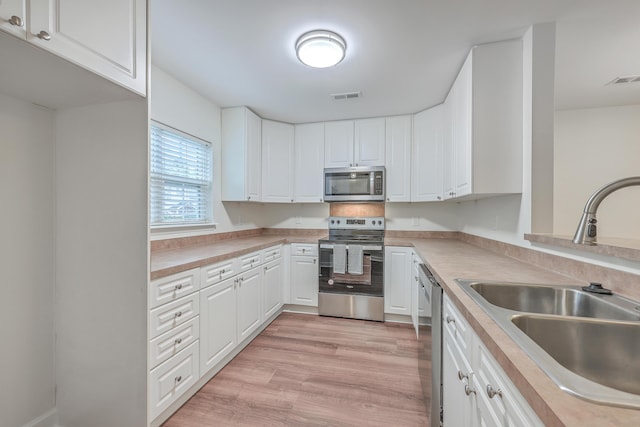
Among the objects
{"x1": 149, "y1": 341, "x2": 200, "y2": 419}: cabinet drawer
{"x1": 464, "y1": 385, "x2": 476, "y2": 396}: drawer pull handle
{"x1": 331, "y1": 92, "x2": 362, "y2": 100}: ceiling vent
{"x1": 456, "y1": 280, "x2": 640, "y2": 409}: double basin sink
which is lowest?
{"x1": 149, "y1": 341, "x2": 200, "y2": 419}: cabinet drawer

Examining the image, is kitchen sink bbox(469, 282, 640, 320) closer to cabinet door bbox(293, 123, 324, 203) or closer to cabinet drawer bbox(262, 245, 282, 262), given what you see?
cabinet drawer bbox(262, 245, 282, 262)

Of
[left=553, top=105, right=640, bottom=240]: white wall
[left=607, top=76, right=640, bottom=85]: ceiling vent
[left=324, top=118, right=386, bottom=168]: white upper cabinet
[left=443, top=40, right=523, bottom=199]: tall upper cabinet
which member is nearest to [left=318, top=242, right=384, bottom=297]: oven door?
[left=324, top=118, right=386, bottom=168]: white upper cabinet

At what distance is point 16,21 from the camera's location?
0.85 meters

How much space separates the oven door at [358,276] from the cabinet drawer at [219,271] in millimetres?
1132

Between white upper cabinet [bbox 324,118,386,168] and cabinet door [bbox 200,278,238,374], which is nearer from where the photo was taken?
cabinet door [bbox 200,278,238,374]

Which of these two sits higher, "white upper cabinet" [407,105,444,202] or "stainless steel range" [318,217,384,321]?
"white upper cabinet" [407,105,444,202]

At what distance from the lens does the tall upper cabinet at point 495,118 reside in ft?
6.11

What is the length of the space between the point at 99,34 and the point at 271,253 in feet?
7.35

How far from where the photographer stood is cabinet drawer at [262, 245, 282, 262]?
2.83 metres

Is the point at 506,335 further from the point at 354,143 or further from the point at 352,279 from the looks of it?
the point at 354,143

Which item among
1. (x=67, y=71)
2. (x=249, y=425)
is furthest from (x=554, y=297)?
(x=67, y=71)

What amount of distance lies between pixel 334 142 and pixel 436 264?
219 centimetres

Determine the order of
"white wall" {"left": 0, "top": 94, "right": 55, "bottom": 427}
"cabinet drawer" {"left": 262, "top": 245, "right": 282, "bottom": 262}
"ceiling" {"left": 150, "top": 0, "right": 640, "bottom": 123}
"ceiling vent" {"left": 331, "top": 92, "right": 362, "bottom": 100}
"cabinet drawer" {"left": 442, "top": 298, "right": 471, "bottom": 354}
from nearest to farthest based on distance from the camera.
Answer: "cabinet drawer" {"left": 442, "top": 298, "right": 471, "bottom": 354} < "white wall" {"left": 0, "top": 94, "right": 55, "bottom": 427} < "ceiling" {"left": 150, "top": 0, "right": 640, "bottom": 123} < "ceiling vent" {"left": 331, "top": 92, "right": 362, "bottom": 100} < "cabinet drawer" {"left": 262, "top": 245, "right": 282, "bottom": 262}

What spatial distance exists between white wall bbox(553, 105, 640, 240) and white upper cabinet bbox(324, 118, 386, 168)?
198 centimetres
